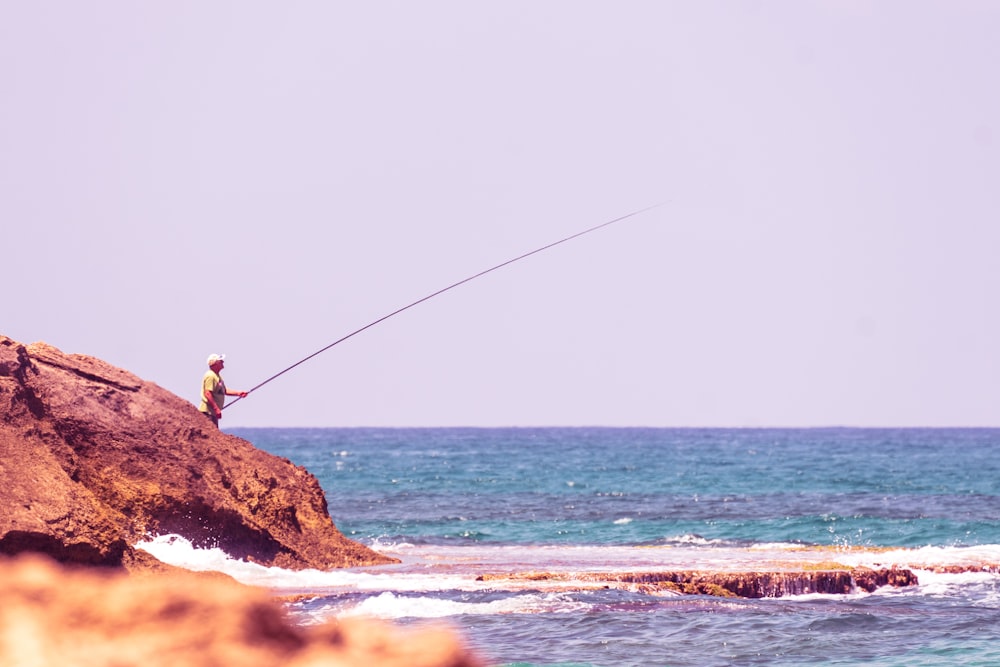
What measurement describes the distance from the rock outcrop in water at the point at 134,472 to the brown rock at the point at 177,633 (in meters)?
9.12

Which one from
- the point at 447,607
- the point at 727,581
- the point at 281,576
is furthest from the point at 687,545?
the point at 447,607

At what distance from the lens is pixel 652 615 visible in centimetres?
1238

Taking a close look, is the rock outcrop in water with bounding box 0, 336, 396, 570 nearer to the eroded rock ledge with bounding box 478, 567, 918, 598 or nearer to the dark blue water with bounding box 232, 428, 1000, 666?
the dark blue water with bounding box 232, 428, 1000, 666

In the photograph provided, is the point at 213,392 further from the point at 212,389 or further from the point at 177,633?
the point at 177,633

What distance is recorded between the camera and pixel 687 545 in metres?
21.4

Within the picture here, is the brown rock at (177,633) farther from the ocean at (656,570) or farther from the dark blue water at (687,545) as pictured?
the dark blue water at (687,545)

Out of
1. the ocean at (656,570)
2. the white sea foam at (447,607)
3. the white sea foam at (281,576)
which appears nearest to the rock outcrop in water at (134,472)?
the white sea foam at (281,576)

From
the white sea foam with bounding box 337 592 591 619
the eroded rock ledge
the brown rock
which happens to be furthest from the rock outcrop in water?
the brown rock

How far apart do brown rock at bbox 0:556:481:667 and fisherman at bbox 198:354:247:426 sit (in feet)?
41.9

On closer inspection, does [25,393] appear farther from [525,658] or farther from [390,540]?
[390,540]

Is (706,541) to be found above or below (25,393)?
below

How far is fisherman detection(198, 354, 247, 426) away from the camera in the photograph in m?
14.9

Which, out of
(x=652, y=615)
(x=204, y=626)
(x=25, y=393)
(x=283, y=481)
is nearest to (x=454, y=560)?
(x=283, y=481)

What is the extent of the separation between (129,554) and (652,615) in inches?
194
